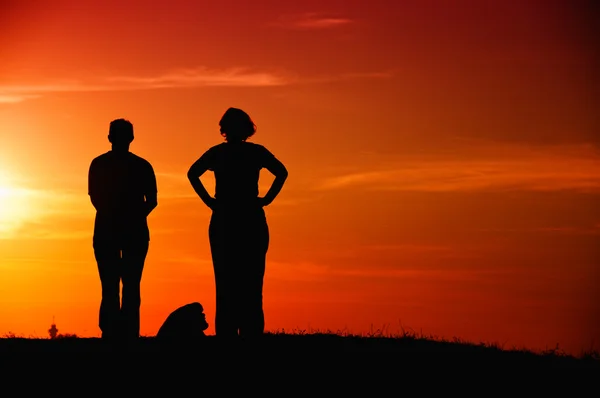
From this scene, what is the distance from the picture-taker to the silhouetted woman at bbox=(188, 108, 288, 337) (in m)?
14.8

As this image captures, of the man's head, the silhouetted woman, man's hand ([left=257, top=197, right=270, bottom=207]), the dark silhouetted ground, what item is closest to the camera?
the dark silhouetted ground

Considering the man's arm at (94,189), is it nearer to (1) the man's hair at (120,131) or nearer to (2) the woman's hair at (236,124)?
(1) the man's hair at (120,131)

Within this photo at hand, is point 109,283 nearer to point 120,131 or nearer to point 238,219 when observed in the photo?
point 120,131

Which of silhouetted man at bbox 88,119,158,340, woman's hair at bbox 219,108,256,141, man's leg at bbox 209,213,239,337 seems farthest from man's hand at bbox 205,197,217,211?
silhouetted man at bbox 88,119,158,340

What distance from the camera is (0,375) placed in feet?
44.3

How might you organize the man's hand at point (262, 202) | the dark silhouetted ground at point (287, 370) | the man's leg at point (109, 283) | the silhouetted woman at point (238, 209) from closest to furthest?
the dark silhouetted ground at point (287, 370) < the silhouetted woman at point (238, 209) < the man's hand at point (262, 202) < the man's leg at point (109, 283)

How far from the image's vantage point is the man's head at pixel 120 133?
16344 mm

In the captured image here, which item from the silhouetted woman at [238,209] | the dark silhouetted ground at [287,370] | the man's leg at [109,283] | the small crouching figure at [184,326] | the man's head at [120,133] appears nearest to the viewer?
the dark silhouetted ground at [287,370]

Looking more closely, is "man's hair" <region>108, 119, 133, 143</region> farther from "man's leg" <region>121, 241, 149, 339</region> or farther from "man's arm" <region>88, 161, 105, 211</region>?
"man's leg" <region>121, 241, 149, 339</region>

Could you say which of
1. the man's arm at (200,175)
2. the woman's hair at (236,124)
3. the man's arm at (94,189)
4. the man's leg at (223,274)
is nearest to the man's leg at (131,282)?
the man's arm at (94,189)

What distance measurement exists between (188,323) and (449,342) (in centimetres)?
453

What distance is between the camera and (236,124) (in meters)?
14.8

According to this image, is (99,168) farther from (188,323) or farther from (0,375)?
(0,375)

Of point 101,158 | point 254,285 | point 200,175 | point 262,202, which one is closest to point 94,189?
point 101,158
